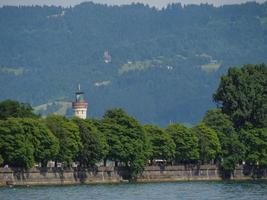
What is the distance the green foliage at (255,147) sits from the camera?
14862cm

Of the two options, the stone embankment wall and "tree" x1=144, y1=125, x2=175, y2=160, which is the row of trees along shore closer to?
"tree" x1=144, y1=125, x2=175, y2=160

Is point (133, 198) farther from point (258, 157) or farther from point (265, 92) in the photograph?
point (265, 92)

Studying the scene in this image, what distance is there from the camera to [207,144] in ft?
481

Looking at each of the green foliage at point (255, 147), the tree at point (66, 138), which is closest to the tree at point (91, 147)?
the tree at point (66, 138)

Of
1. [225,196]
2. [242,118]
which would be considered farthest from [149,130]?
[225,196]

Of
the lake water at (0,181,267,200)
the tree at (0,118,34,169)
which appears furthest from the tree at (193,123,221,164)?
the tree at (0,118,34,169)

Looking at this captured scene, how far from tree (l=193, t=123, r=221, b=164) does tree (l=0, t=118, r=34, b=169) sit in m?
27.9

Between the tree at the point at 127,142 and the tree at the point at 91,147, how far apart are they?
1843 millimetres

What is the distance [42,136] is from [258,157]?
31019 mm

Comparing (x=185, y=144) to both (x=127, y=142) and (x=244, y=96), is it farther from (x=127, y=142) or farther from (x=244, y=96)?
(x=244, y=96)

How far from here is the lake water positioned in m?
99.8

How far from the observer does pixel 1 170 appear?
12062cm

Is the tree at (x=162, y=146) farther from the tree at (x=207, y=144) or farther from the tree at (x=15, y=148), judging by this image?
the tree at (x=15, y=148)

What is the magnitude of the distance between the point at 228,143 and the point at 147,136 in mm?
11808
